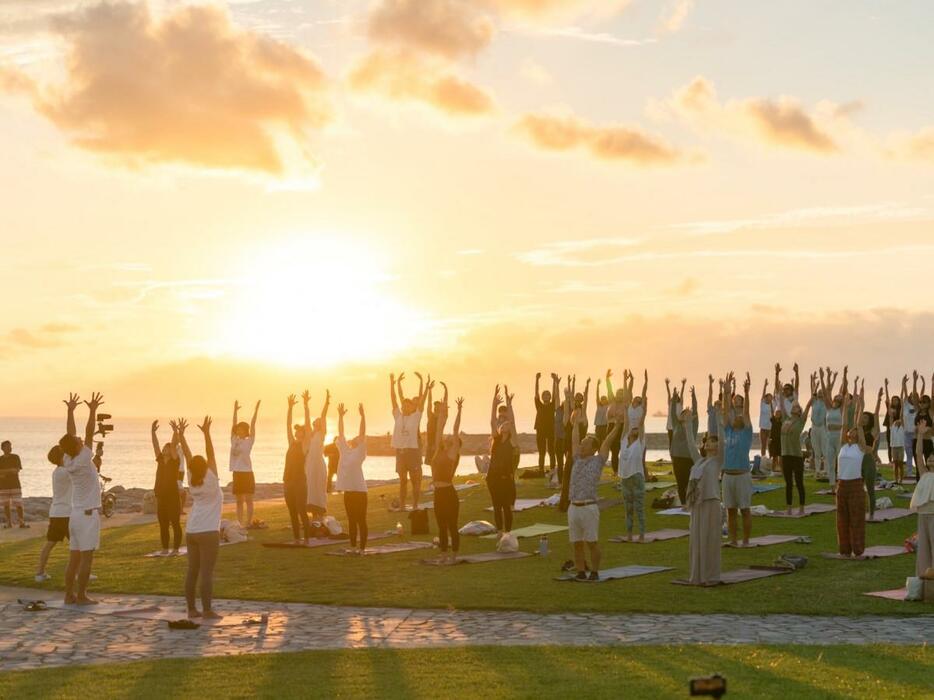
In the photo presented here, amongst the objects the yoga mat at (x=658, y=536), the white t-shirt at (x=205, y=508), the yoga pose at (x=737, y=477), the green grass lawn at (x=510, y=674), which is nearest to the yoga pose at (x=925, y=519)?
the green grass lawn at (x=510, y=674)

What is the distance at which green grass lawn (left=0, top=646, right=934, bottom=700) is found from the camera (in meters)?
10.2

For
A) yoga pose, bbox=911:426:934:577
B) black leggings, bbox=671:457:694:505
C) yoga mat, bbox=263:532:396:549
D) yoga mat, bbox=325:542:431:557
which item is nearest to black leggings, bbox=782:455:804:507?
black leggings, bbox=671:457:694:505

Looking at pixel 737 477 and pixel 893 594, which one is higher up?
pixel 737 477

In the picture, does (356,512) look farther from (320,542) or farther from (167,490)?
(167,490)

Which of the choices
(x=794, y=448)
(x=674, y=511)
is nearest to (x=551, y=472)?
(x=674, y=511)

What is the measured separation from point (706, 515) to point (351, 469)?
596cm

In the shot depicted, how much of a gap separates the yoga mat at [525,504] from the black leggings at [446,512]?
24.6ft

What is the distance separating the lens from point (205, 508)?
13789 mm

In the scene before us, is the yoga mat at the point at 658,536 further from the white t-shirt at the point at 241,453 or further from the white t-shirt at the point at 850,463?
the white t-shirt at the point at 241,453

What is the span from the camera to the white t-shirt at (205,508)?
45.2 feet

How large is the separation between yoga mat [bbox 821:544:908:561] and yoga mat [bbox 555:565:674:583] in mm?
2844

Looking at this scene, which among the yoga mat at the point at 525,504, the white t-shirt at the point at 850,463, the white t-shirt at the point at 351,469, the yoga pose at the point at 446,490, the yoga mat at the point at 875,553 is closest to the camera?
the yoga pose at the point at 446,490

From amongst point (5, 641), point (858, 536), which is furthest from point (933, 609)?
point (5, 641)

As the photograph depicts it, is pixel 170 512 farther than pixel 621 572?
Yes
